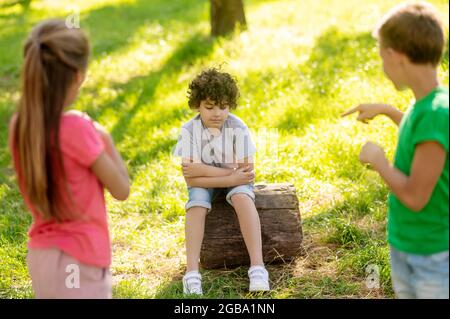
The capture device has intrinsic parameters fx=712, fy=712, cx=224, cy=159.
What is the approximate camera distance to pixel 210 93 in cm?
429

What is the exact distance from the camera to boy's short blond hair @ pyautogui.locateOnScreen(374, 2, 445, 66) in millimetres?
2807

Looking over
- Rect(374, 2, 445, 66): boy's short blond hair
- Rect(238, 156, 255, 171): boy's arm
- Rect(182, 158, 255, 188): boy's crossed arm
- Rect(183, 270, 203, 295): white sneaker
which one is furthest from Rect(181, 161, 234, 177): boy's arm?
Rect(374, 2, 445, 66): boy's short blond hair

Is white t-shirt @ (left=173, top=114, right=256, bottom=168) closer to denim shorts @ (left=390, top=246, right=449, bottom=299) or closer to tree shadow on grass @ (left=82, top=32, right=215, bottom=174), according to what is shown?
denim shorts @ (left=390, top=246, right=449, bottom=299)

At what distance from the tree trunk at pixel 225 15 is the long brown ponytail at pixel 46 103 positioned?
6464 millimetres

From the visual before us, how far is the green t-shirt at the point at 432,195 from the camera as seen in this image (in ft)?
8.88

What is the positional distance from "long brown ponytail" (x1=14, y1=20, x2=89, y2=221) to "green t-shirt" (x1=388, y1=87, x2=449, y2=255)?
132cm

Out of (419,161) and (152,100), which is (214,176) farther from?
(152,100)

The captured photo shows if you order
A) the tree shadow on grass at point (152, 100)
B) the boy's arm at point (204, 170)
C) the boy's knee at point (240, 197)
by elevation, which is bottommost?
the boy's knee at point (240, 197)

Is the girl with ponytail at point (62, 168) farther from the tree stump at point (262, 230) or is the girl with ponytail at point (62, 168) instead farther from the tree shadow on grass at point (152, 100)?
the tree shadow on grass at point (152, 100)

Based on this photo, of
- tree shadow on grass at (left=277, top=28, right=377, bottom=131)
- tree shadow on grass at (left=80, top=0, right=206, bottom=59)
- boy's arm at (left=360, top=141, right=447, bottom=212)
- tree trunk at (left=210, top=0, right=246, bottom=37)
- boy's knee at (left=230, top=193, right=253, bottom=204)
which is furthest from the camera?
tree shadow on grass at (left=80, top=0, right=206, bottom=59)

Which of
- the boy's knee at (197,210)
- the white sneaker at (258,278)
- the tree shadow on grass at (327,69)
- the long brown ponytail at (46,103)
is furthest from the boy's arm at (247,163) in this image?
the tree shadow on grass at (327,69)

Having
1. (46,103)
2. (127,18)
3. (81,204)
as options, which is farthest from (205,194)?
(127,18)

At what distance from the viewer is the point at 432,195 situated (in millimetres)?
2812

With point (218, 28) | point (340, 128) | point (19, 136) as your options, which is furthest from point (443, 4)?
point (19, 136)
